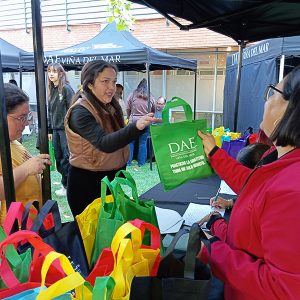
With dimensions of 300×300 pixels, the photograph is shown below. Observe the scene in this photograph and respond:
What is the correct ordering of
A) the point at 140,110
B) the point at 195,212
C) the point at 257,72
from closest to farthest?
the point at 195,212 < the point at 257,72 < the point at 140,110

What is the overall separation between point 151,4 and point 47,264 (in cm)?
219

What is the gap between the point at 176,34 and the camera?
34.6ft

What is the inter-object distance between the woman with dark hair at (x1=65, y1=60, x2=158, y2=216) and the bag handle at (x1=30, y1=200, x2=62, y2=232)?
804mm

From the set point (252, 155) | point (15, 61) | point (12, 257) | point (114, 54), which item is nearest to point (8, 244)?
point (12, 257)

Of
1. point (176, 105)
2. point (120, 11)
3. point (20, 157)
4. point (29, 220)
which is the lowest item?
point (29, 220)

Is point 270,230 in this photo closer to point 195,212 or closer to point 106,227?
point 106,227

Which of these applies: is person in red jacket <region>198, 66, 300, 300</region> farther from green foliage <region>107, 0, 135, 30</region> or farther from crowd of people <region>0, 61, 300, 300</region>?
green foliage <region>107, 0, 135, 30</region>

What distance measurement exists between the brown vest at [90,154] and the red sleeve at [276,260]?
1331 mm

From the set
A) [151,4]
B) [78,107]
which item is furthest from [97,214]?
[151,4]

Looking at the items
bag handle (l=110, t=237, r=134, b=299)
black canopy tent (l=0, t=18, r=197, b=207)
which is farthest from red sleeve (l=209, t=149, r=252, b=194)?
black canopy tent (l=0, t=18, r=197, b=207)

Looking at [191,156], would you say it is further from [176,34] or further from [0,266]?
[176,34]

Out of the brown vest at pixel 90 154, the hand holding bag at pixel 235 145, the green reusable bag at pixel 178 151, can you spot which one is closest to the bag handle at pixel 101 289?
the green reusable bag at pixel 178 151

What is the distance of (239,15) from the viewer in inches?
115

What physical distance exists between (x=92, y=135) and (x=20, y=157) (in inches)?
19.2
